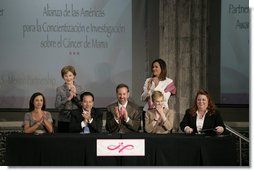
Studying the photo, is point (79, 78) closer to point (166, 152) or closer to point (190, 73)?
point (190, 73)

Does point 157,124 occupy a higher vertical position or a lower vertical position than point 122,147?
higher

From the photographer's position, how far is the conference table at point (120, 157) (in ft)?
11.9

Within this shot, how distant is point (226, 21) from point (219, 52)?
450mm

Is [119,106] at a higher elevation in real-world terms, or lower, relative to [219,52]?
lower

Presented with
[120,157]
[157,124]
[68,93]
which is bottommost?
[120,157]

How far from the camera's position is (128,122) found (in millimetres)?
4090

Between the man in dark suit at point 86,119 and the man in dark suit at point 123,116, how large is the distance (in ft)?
0.42

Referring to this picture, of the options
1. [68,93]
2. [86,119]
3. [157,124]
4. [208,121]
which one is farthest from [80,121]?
[208,121]

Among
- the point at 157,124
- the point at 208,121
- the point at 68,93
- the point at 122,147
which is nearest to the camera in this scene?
the point at 122,147

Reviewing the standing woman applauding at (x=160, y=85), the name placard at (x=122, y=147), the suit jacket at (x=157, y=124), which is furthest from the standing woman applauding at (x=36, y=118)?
the standing woman applauding at (x=160, y=85)

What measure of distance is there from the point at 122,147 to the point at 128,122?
0.53 metres

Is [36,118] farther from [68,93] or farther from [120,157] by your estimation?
[120,157]

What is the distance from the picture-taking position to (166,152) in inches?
145

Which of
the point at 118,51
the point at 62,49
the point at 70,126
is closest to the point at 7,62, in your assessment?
the point at 62,49
